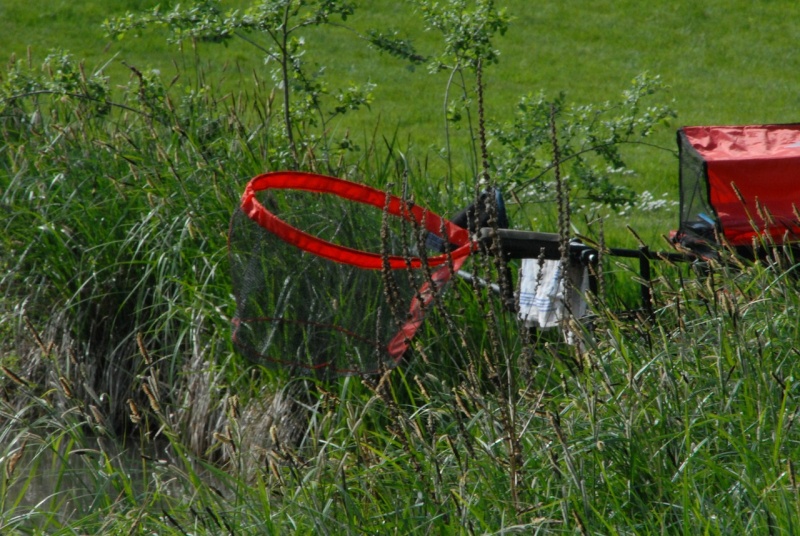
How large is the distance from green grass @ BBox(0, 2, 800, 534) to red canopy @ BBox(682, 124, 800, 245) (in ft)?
0.61

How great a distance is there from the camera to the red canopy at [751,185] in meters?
4.19

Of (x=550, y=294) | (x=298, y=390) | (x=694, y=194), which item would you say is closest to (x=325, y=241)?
(x=550, y=294)

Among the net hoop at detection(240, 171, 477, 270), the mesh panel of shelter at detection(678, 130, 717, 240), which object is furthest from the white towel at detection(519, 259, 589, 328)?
the mesh panel of shelter at detection(678, 130, 717, 240)

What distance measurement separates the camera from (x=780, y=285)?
3.43 m

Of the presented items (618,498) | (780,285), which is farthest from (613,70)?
(618,498)

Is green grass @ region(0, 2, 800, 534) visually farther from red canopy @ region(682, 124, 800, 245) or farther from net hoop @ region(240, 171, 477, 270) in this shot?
net hoop @ region(240, 171, 477, 270)

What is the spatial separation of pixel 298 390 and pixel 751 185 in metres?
1.94

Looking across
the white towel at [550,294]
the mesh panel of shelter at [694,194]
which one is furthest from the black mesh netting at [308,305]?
the mesh panel of shelter at [694,194]

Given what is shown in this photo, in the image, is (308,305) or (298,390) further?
(298,390)

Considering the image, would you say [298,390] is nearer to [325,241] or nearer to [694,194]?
[325,241]

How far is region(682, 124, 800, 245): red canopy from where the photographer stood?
419 cm

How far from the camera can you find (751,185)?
4.30 metres

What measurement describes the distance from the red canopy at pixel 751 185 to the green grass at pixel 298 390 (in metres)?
0.19

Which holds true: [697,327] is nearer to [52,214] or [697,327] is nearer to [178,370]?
[178,370]
